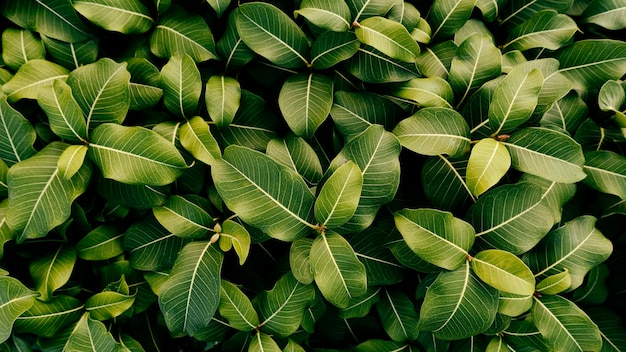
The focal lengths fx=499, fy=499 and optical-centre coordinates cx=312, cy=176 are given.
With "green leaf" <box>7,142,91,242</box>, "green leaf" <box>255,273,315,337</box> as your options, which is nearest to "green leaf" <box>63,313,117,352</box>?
"green leaf" <box>7,142,91,242</box>

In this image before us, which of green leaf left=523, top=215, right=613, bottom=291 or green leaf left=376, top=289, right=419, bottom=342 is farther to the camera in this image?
green leaf left=376, top=289, right=419, bottom=342

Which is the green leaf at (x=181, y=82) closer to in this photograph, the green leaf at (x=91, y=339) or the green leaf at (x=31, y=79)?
the green leaf at (x=31, y=79)

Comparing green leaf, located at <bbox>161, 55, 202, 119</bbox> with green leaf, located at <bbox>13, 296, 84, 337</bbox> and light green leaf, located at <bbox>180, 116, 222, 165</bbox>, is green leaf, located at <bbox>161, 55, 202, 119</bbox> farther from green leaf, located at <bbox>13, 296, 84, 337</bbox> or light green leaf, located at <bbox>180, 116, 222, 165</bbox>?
green leaf, located at <bbox>13, 296, 84, 337</bbox>

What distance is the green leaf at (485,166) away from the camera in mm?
1240

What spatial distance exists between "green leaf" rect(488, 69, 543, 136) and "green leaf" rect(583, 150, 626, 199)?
1.13 ft

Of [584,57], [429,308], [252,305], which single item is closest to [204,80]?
[252,305]

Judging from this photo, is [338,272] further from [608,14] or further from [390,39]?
[608,14]

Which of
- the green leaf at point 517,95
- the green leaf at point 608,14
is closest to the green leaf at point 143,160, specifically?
the green leaf at point 517,95

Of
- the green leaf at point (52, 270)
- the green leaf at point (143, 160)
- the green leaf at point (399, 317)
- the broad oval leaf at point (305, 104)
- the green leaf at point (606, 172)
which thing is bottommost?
the green leaf at point (399, 317)

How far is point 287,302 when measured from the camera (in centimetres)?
140

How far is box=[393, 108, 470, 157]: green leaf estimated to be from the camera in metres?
1.33

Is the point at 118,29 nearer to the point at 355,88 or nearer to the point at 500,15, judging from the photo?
the point at 355,88

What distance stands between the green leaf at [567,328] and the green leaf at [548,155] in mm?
375

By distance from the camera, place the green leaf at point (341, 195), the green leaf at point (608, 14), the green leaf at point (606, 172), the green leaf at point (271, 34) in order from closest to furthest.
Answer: the green leaf at point (341, 195)
the green leaf at point (271, 34)
the green leaf at point (606, 172)
the green leaf at point (608, 14)
